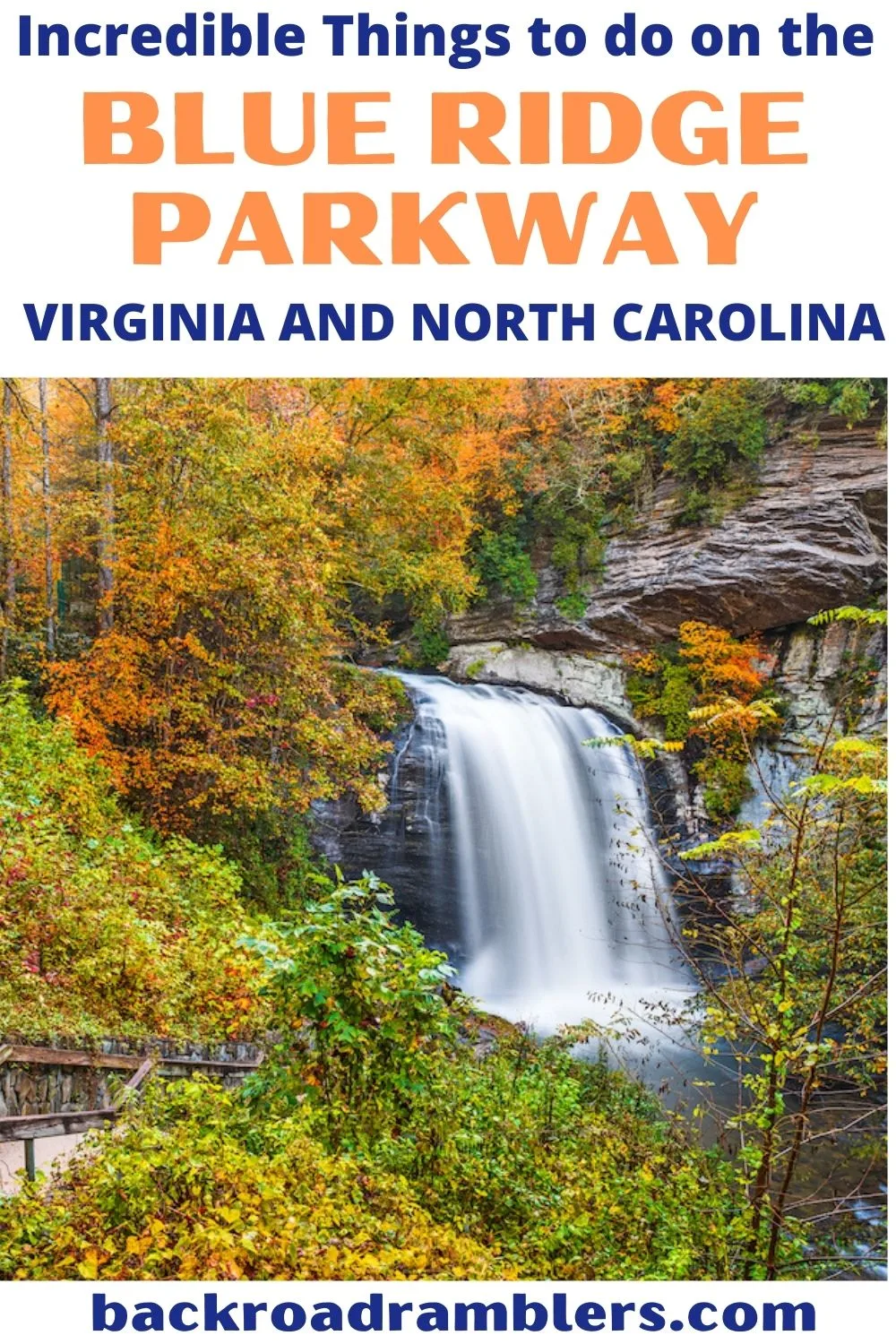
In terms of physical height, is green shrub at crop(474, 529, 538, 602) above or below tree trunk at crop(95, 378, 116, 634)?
above

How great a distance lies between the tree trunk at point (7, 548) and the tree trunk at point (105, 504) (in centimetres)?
77

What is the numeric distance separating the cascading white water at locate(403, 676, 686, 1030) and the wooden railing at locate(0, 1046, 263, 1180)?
5.12 meters

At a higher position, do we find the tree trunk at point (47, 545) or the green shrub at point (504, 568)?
the green shrub at point (504, 568)

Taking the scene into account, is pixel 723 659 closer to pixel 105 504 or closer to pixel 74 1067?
pixel 105 504

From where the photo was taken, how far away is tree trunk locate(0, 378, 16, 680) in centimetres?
721

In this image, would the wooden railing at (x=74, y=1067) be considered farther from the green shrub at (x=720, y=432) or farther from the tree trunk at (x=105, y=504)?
the green shrub at (x=720, y=432)

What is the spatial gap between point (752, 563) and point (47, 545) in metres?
7.97

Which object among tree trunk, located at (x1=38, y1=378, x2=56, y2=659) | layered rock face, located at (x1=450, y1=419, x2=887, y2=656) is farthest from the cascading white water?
tree trunk, located at (x1=38, y1=378, x2=56, y2=659)

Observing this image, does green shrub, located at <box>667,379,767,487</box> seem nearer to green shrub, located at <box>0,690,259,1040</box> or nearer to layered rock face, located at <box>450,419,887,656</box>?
layered rock face, located at <box>450,419,887,656</box>

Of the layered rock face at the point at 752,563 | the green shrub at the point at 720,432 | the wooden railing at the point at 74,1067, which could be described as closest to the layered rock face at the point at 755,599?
the layered rock face at the point at 752,563

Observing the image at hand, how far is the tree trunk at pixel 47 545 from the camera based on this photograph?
7.14 m

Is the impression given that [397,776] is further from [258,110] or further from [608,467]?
[258,110]

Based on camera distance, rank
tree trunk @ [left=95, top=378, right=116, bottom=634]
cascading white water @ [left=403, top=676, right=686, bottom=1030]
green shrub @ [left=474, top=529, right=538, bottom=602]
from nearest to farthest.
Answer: tree trunk @ [left=95, top=378, right=116, bottom=634] → cascading white water @ [left=403, top=676, right=686, bottom=1030] → green shrub @ [left=474, top=529, right=538, bottom=602]

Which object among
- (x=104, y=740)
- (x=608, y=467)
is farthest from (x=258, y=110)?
(x=608, y=467)
